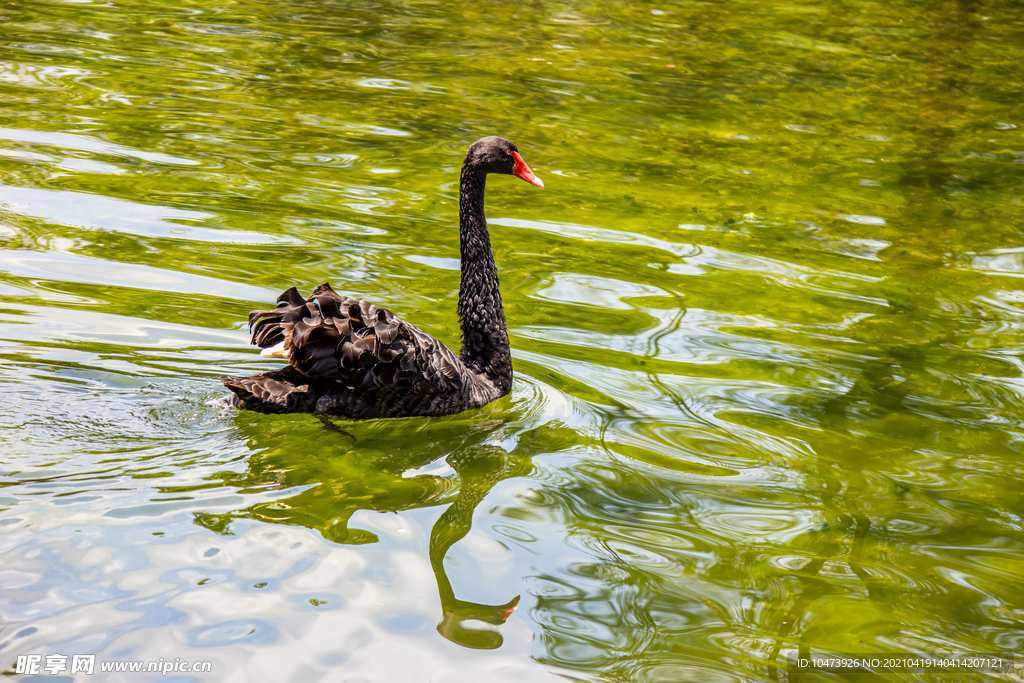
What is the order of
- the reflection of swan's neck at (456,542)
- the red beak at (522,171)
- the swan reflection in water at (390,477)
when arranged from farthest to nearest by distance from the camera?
the red beak at (522,171) < the swan reflection in water at (390,477) < the reflection of swan's neck at (456,542)

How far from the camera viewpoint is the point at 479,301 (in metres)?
5.03

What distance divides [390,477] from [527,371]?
1348 millimetres

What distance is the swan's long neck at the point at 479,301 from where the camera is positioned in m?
5.00

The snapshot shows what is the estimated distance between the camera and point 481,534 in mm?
3953

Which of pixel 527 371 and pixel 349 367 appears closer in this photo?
pixel 349 367

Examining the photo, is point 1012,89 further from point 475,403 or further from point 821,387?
point 475,403

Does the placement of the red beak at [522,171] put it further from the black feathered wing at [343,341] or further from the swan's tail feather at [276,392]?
the swan's tail feather at [276,392]

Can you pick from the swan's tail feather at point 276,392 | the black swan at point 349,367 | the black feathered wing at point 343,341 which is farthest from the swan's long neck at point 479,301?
the swan's tail feather at point 276,392

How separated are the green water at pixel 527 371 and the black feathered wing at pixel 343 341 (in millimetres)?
327

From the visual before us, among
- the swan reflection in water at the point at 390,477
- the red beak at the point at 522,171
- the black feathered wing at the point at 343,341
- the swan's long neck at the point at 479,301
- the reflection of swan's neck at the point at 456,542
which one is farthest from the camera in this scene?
the red beak at the point at 522,171

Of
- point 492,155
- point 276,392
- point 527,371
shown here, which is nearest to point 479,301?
point 527,371

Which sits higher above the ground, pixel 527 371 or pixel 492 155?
pixel 492 155

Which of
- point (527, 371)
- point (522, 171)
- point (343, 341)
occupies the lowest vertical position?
point (527, 371)

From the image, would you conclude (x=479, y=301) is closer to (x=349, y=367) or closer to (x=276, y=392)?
(x=349, y=367)
